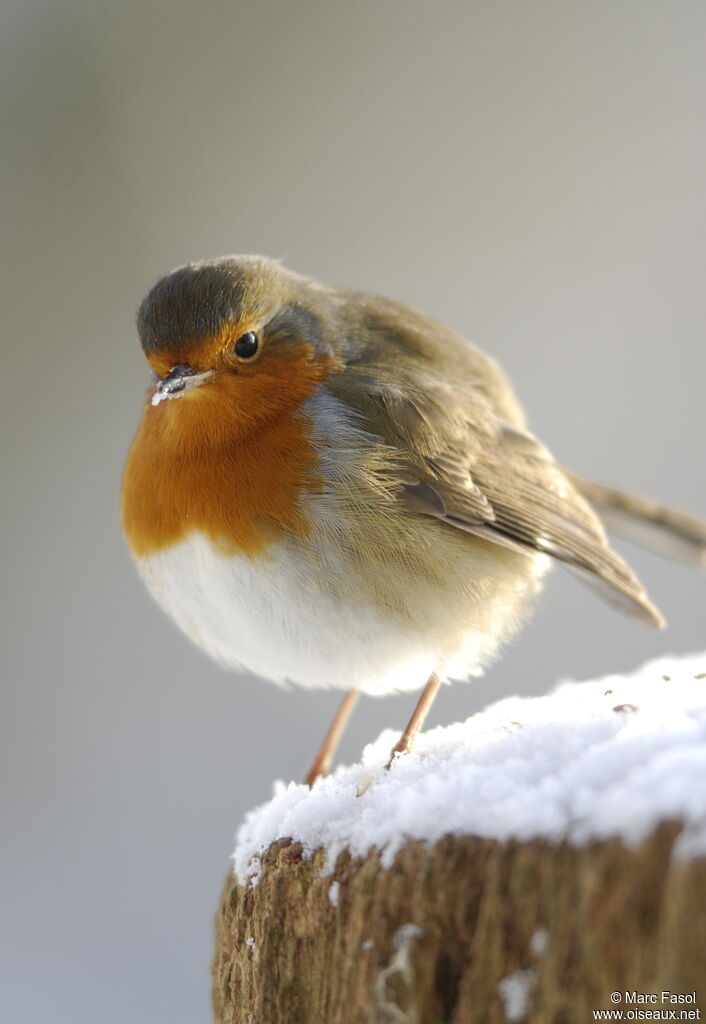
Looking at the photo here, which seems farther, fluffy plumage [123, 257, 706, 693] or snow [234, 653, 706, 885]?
fluffy plumage [123, 257, 706, 693]

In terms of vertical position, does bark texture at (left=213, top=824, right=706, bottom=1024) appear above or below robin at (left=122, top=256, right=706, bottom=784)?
below

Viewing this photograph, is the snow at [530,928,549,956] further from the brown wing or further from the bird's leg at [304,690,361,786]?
the bird's leg at [304,690,361,786]

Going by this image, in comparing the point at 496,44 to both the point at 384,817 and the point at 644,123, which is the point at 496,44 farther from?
the point at 384,817

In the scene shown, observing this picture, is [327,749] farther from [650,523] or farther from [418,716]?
[650,523]

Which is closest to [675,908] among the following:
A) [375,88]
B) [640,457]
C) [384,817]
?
[384,817]


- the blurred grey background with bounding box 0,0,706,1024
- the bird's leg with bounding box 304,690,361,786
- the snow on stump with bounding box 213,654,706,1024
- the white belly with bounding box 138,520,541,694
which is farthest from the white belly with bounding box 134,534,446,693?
the blurred grey background with bounding box 0,0,706,1024

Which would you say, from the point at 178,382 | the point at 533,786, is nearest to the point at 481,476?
the point at 178,382
